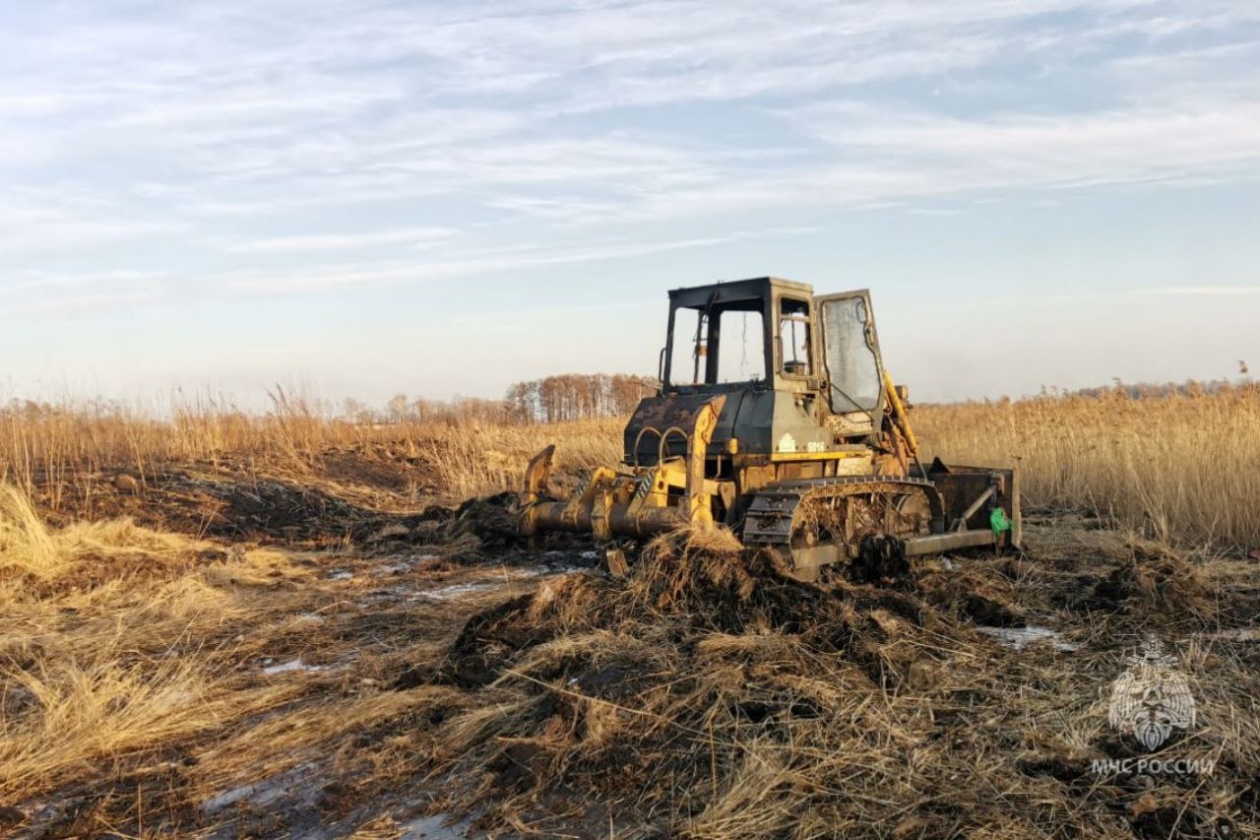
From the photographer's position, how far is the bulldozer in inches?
307

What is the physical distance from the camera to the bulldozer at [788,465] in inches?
307

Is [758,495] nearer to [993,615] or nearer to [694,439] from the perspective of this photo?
Answer: [694,439]

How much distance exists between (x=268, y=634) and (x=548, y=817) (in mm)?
3828

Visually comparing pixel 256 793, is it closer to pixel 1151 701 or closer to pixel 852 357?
pixel 1151 701

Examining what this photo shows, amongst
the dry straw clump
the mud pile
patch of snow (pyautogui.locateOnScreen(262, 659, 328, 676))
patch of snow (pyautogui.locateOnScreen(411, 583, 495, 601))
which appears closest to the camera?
the mud pile

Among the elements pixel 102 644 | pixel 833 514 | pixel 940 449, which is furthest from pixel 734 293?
pixel 940 449

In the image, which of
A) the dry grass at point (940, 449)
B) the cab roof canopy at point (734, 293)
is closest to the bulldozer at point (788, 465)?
the cab roof canopy at point (734, 293)

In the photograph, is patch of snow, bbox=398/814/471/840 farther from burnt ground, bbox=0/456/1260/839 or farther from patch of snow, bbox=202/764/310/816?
patch of snow, bbox=202/764/310/816

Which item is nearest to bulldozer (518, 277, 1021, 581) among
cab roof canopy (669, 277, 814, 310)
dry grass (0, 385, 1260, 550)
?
cab roof canopy (669, 277, 814, 310)

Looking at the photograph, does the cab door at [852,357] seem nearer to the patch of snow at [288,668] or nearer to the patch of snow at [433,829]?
the patch of snow at [288,668]

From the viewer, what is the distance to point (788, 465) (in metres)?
8.65

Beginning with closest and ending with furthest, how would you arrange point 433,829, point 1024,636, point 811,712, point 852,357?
point 433,829, point 811,712, point 1024,636, point 852,357

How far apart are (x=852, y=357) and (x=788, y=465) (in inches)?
54.9

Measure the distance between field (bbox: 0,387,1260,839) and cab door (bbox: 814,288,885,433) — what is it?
5.28 ft
